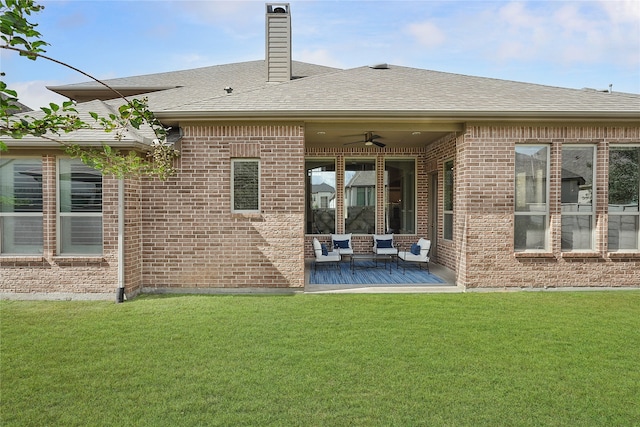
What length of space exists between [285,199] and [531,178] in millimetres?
5020

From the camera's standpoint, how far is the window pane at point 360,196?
11336 mm

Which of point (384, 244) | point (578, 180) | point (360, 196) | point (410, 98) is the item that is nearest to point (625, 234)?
point (578, 180)

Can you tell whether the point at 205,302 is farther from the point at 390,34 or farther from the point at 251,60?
the point at 251,60

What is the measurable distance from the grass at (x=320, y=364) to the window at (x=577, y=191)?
5.63ft

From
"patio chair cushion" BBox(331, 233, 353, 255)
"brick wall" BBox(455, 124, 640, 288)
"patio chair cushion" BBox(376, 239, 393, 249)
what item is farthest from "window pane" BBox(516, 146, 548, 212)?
"patio chair cushion" BBox(331, 233, 353, 255)

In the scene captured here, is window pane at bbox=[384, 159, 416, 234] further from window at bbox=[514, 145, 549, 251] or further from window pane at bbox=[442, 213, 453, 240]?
window at bbox=[514, 145, 549, 251]

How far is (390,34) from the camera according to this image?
11.7 m

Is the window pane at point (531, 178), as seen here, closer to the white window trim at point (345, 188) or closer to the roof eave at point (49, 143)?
the white window trim at point (345, 188)

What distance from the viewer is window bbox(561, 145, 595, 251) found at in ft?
24.8

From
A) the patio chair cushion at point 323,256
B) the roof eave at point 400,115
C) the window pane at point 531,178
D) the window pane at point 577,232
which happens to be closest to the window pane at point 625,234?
the window pane at point 577,232

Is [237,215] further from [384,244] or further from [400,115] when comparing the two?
[384,244]

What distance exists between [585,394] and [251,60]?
1484 cm

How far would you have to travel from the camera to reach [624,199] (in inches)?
301

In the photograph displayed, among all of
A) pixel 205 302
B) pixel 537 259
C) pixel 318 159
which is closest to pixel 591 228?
pixel 537 259
